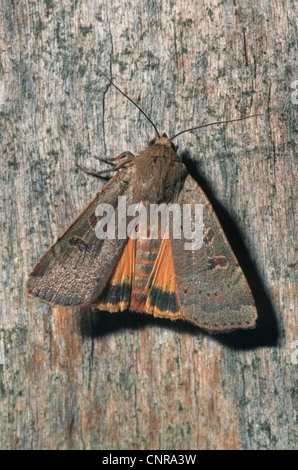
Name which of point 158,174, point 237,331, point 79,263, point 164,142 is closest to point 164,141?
point 164,142

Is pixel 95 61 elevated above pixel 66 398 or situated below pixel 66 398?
above

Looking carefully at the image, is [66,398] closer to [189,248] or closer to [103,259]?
[103,259]

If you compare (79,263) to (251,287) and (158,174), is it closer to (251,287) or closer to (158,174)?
(158,174)

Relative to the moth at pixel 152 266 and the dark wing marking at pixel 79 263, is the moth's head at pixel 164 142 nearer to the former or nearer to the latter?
the moth at pixel 152 266

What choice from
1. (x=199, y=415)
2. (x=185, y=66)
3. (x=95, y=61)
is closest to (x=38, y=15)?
(x=95, y=61)

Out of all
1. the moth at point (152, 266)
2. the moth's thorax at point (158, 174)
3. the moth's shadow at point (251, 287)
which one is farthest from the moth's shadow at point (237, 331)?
the moth's thorax at point (158, 174)
